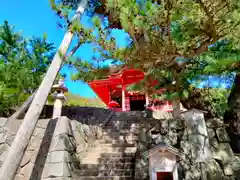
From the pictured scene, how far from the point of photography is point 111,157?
13.9ft

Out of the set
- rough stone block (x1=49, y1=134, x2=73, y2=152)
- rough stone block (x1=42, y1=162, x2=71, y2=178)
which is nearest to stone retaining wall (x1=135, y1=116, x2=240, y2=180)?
rough stone block (x1=42, y1=162, x2=71, y2=178)

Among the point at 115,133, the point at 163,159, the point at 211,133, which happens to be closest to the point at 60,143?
the point at 163,159

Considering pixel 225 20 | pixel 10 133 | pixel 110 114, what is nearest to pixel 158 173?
pixel 225 20

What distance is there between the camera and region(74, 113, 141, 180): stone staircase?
368cm

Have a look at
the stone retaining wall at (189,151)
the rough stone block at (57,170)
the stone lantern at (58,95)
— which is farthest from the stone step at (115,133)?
the rough stone block at (57,170)

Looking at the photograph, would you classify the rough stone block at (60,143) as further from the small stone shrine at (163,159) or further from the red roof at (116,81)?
the red roof at (116,81)

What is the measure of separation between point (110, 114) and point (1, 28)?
508 centimetres

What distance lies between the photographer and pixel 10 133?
4.21 m

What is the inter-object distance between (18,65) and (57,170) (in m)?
3.86

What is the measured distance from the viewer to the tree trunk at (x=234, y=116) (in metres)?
3.42

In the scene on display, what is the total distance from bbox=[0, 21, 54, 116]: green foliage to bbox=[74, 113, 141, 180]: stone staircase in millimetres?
2847

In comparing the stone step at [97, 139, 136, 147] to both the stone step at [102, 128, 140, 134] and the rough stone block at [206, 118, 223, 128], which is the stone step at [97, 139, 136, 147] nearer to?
the stone step at [102, 128, 140, 134]

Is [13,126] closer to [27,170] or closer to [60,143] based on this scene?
[27,170]

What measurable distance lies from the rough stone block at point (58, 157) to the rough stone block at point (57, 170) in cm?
7
